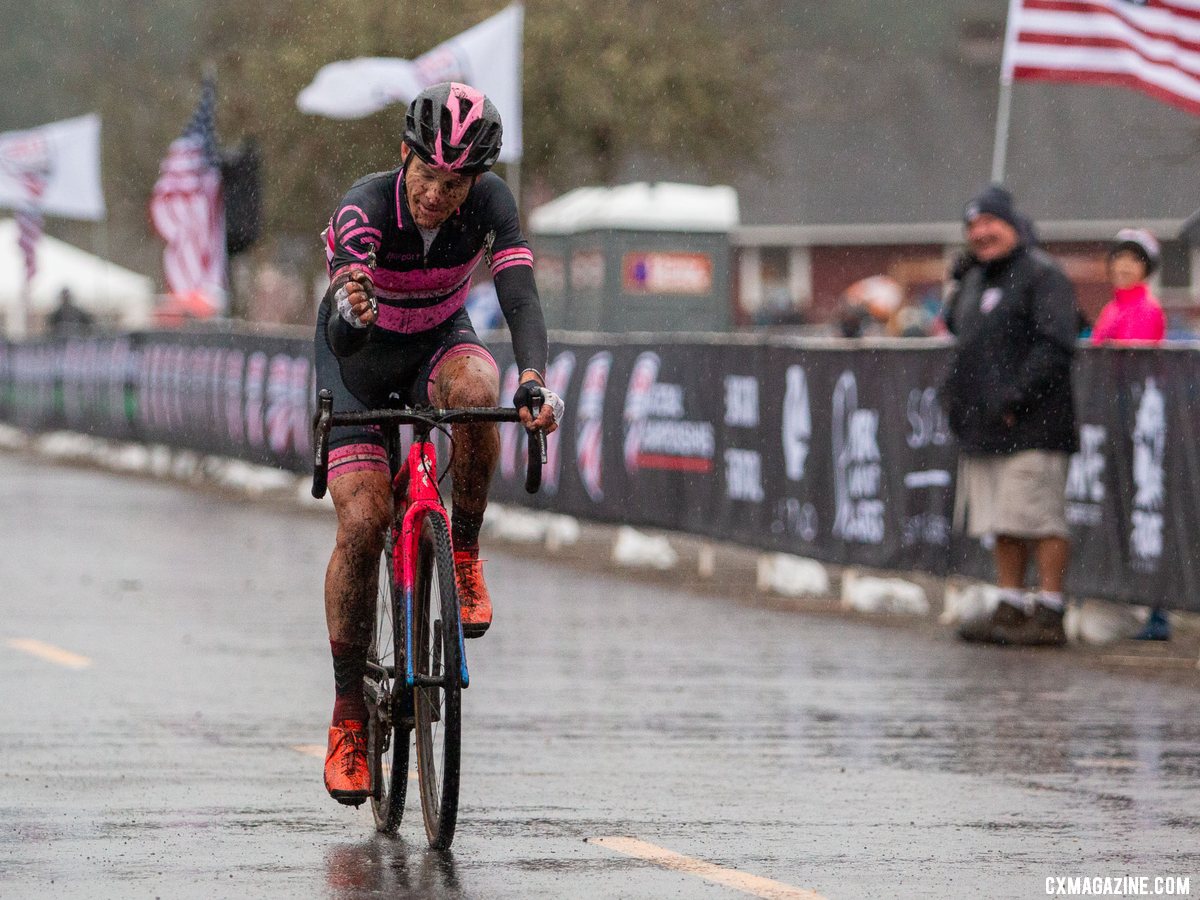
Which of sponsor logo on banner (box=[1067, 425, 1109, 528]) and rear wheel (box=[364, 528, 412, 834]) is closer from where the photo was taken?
rear wheel (box=[364, 528, 412, 834])

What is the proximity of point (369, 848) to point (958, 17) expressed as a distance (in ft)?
204

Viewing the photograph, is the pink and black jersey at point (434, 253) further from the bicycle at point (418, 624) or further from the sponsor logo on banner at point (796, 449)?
the sponsor logo on banner at point (796, 449)

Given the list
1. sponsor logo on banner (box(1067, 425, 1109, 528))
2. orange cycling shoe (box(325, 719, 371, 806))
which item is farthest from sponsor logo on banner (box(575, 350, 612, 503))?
orange cycling shoe (box(325, 719, 371, 806))

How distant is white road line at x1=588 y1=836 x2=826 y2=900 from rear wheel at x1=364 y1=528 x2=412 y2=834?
→ 58 cm

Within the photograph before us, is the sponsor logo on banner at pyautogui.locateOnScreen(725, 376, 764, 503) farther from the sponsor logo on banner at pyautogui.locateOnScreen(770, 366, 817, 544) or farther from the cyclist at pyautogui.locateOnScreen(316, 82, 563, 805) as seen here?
the cyclist at pyautogui.locateOnScreen(316, 82, 563, 805)

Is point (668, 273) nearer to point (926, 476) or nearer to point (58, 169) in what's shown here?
point (58, 169)

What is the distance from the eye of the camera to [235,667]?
37.3 ft

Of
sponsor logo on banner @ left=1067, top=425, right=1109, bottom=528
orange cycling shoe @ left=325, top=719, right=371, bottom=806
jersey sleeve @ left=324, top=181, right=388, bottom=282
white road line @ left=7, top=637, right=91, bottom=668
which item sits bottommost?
white road line @ left=7, top=637, right=91, bottom=668

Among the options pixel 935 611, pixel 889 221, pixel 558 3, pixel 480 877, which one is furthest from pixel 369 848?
pixel 889 221

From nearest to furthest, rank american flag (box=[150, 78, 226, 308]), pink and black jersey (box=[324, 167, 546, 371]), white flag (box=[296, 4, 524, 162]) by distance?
pink and black jersey (box=[324, 167, 546, 371]), white flag (box=[296, 4, 524, 162]), american flag (box=[150, 78, 226, 308])

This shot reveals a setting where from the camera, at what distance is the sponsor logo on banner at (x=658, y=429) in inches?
655

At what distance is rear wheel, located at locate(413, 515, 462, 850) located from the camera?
6.54 metres

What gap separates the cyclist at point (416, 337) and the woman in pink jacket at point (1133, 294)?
6675 millimetres
